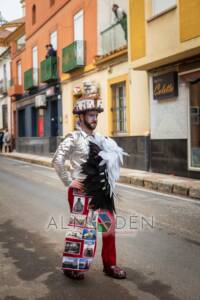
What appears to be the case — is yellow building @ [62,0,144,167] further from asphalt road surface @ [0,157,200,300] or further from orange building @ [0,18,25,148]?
orange building @ [0,18,25,148]

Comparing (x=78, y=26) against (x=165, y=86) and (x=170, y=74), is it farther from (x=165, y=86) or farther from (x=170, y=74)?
(x=170, y=74)

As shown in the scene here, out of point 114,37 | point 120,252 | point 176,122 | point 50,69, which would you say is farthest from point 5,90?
point 120,252

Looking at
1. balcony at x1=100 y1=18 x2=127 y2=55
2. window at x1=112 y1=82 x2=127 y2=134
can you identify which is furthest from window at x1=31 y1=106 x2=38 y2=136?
window at x1=112 y1=82 x2=127 y2=134

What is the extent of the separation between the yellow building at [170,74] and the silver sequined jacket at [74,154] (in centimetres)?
781

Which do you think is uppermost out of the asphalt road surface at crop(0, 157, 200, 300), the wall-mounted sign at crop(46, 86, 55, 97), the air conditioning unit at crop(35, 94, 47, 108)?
the wall-mounted sign at crop(46, 86, 55, 97)

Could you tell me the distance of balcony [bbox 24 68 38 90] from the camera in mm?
28000

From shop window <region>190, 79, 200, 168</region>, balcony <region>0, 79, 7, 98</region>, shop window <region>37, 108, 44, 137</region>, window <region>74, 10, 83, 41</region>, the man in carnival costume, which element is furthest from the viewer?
balcony <region>0, 79, 7, 98</region>

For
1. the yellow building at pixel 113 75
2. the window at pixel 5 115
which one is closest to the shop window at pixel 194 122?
the yellow building at pixel 113 75

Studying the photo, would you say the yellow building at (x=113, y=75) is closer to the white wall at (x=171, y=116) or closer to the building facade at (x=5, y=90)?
the white wall at (x=171, y=116)

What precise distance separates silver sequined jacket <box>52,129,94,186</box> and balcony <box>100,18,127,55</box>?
42.7 feet

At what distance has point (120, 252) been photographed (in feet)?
17.9

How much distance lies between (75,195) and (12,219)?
342 centimetres

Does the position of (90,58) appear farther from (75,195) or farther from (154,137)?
(75,195)

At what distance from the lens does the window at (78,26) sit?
20.9 meters
